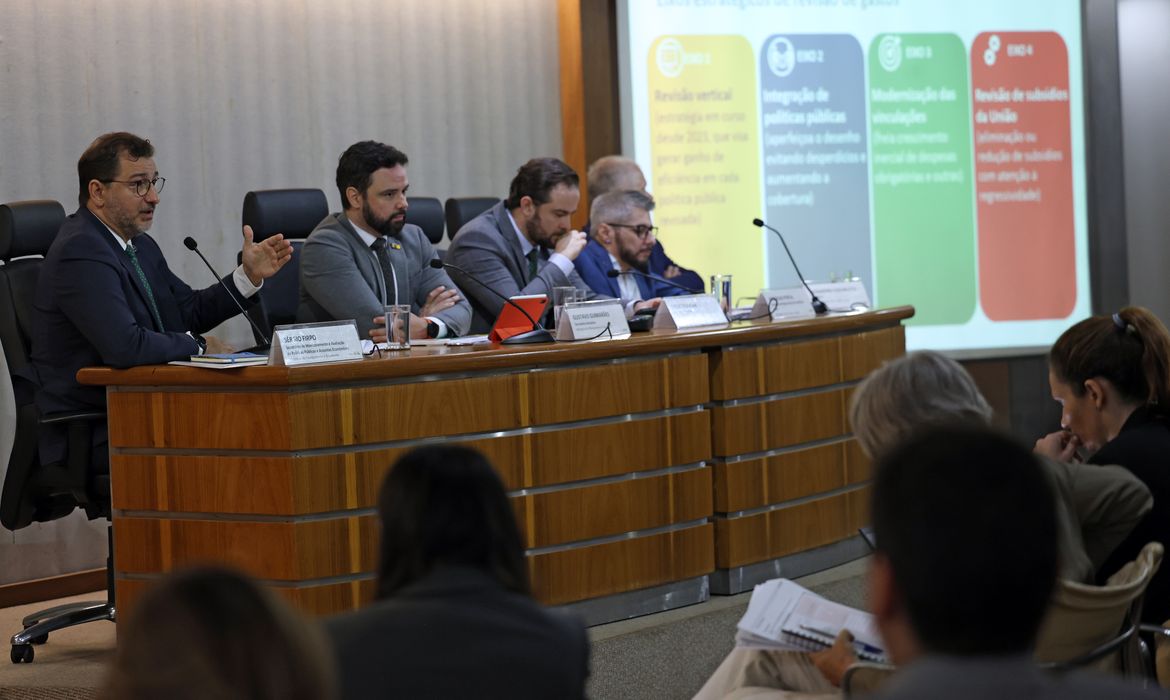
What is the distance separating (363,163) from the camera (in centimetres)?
461

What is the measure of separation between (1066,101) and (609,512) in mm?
4422

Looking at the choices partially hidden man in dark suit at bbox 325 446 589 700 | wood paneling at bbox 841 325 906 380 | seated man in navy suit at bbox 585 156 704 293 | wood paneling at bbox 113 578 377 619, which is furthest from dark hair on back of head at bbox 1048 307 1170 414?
seated man in navy suit at bbox 585 156 704 293

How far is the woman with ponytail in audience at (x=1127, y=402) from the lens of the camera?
232 centimetres

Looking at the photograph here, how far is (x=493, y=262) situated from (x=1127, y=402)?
2908 mm

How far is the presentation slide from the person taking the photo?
648 cm

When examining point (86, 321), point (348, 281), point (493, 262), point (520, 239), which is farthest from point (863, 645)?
point (520, 239)

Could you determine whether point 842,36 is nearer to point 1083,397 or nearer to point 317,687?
point 1083,397

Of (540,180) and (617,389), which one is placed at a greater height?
(540,180)

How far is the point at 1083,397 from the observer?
2523 millimetres

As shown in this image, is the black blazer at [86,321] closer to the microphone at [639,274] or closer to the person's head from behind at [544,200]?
the person's head from behind at [544,200]

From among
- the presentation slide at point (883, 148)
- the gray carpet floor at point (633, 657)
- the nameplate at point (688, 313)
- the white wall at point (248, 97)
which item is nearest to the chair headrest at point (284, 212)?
the white wall at point (248, 97)

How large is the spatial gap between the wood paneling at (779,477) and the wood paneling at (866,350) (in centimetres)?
27

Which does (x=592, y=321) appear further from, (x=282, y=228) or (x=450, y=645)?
(x=450, y=645)

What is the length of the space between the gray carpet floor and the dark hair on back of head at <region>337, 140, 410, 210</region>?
5.66 ft
